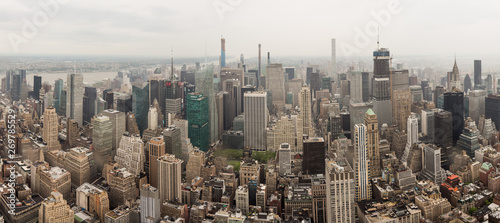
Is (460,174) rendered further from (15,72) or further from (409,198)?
(15,72)

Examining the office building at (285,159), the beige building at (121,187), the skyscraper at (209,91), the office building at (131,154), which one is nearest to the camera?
the beige building at (121,187)

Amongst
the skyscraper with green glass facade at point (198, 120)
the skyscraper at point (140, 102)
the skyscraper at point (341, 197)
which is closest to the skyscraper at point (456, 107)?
the skyscraper at point (341, 197)

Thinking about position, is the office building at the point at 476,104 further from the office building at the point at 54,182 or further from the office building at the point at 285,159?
the office building at the point at 54,182

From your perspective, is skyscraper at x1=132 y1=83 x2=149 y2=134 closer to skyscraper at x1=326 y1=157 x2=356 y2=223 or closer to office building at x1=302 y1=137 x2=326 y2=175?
office building at x1=302 y1=137 x2=326 y2=175

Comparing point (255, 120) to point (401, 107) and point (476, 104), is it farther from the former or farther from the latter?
point (476, 104)

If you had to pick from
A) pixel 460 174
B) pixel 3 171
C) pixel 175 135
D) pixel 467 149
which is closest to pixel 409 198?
pixel 460 174

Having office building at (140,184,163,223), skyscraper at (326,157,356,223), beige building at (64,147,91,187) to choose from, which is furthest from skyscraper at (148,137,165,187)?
skyscraper at (326,157,356,223)

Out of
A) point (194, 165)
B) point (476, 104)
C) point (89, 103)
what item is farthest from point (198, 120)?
point (476, 104)
